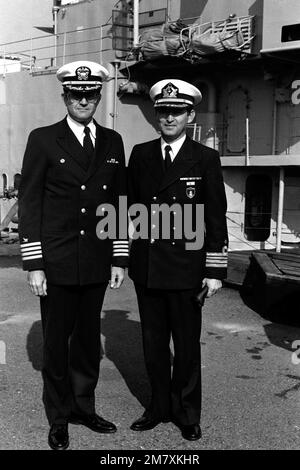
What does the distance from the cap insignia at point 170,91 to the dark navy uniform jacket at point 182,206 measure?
265 millimetres

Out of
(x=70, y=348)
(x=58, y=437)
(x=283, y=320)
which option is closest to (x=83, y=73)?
(x=70, y=348)

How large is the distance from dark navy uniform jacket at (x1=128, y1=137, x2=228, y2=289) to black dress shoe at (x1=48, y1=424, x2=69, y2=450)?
899mm

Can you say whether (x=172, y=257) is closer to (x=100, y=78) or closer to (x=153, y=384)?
(x=153, y=384)

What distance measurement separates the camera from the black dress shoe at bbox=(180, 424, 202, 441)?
10.3 ft

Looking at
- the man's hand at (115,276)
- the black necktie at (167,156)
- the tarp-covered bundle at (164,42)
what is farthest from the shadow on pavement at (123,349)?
the tarp-covered bundle at (164,42)

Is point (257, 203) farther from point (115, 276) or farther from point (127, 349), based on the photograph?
point (115, 276)

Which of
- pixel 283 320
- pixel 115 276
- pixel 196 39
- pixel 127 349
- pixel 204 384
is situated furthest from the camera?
pixel 196 39

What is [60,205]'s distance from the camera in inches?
119

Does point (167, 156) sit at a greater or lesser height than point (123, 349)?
greater

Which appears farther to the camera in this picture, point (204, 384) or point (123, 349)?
point (123, 349)

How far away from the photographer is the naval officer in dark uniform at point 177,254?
315 cm

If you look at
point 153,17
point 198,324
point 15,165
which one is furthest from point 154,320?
point 15,165

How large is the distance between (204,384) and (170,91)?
6.94ft
